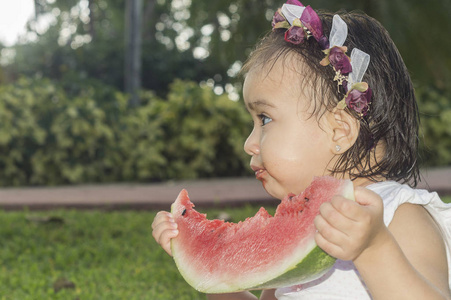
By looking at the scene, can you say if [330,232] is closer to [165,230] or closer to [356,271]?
[356,271]

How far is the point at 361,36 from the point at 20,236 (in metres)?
3.23

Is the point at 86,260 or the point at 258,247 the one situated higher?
the point at 258,247

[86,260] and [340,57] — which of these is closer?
[340,57]

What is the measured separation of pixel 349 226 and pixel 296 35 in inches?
27.2

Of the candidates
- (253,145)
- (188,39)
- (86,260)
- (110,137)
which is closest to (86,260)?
(86,260)

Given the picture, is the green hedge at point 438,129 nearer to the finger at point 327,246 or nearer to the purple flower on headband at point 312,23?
the purple flower on headband at point 312,23

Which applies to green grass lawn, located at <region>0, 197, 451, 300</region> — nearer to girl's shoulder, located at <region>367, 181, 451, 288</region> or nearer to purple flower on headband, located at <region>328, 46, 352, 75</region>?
girl's shoulder, located at <region>367, 181, 451, 288</region>

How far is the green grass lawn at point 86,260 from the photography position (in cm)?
293

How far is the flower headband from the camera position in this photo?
1.66 m

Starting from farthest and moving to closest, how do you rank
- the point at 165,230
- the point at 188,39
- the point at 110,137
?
the point at 188,39
the point at 110,137
the point at 165,230

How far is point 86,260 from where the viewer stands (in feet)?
11.7

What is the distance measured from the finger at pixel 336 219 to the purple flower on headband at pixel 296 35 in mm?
632

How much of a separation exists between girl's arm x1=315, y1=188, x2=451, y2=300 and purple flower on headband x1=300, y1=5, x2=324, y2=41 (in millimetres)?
576

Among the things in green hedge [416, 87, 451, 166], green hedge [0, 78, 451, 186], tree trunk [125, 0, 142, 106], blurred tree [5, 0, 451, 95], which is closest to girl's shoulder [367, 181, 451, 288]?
blurred tree [5, 0, 451, 95]
